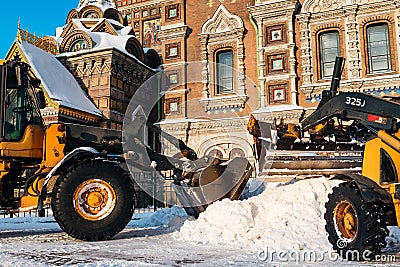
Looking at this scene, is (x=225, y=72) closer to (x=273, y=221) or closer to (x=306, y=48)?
(x=306, y=48)

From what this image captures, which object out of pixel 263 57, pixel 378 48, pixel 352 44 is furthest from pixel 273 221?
pixel 378 48

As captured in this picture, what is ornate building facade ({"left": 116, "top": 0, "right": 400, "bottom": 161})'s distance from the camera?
15.8 meters

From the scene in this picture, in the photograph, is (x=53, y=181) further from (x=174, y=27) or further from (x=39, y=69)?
(x=174, y=27)

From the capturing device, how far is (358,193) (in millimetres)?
5195

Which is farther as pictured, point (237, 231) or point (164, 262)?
point (237, 231)

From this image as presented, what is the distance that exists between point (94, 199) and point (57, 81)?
11.5m

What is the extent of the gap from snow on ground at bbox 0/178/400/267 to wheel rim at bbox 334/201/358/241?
1.09ft

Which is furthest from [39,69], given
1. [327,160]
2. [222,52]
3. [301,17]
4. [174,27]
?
[327,160]

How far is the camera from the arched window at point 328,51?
53.8ft

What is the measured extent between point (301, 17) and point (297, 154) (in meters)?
9.70

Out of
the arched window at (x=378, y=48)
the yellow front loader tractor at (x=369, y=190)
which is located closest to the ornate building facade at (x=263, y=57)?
the arched window at (x=378, y=48)

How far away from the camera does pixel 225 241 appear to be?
6531 mm

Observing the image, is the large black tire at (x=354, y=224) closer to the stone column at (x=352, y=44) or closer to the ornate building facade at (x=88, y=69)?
the stone column at (x=352, y=44)

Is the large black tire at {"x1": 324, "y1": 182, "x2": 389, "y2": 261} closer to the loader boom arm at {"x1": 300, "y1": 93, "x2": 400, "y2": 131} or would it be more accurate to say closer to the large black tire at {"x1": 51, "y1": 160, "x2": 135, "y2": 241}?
the loader boom arm at {"x1": 300, "y1": 93, "x2": 400, "y2": 131}
